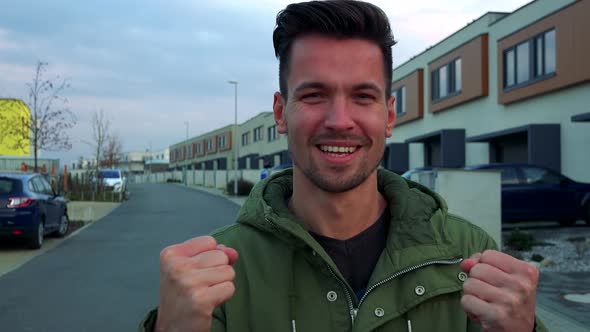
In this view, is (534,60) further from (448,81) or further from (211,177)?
(211,177)

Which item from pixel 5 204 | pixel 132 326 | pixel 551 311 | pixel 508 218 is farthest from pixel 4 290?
pixel 508 218

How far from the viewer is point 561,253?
10.4 meters

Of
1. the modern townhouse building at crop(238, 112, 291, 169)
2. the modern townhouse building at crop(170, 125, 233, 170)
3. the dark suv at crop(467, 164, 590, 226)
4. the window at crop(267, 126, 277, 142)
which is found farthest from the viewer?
the modern townhouse building at crop(170, 125, 233, 170)

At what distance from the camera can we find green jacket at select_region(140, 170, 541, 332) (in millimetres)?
1915

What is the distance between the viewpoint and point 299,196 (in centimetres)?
227

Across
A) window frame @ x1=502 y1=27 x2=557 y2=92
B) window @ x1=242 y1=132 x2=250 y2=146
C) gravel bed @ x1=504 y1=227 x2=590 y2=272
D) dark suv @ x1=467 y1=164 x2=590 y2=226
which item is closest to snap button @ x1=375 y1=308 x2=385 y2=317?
gravel bed @ x1=504 y1=227 x2=590 y2=272

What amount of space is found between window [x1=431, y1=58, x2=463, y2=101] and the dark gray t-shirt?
24635 millimetres

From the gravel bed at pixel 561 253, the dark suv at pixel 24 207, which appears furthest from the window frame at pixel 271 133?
the gravel bed at pixel 561 253

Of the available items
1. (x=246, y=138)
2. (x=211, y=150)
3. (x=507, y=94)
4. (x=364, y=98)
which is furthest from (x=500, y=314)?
(x=211, y=150)

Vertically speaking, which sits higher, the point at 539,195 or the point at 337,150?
the point at 337,150

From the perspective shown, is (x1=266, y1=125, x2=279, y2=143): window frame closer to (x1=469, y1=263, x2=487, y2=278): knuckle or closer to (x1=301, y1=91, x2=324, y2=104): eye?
(x1=301, y1=91, x2=324, y2=104): eye

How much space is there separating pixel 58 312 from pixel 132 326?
4.16 ft

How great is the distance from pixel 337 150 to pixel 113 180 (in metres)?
36.3

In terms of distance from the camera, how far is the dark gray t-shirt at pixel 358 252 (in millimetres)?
2057
